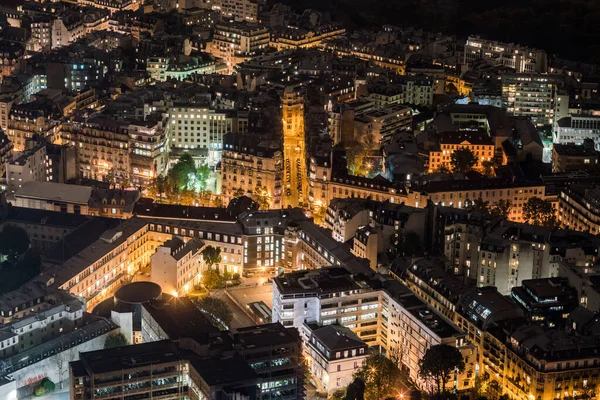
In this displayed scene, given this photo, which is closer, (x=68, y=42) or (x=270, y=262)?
(x=270, y=262)

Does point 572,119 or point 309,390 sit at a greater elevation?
point 572,119

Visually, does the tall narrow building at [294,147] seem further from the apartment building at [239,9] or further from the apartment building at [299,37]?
the apartment building at [239,9]

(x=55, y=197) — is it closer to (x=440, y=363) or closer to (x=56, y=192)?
(x=56, y=192)

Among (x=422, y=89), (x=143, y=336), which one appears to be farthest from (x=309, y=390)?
(x=422, y=89)

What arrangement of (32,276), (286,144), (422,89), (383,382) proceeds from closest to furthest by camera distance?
(383,382), (32,276), (286,144), (422,89)

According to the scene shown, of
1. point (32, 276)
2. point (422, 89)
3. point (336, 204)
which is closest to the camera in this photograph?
point (32, 276)

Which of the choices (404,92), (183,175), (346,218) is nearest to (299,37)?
(404,92)

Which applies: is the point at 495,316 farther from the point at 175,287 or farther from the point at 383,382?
the point at 175,287

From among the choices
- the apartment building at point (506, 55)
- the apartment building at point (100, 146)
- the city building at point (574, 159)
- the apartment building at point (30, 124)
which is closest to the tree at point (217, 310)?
the apartment building at point (100, 146)
